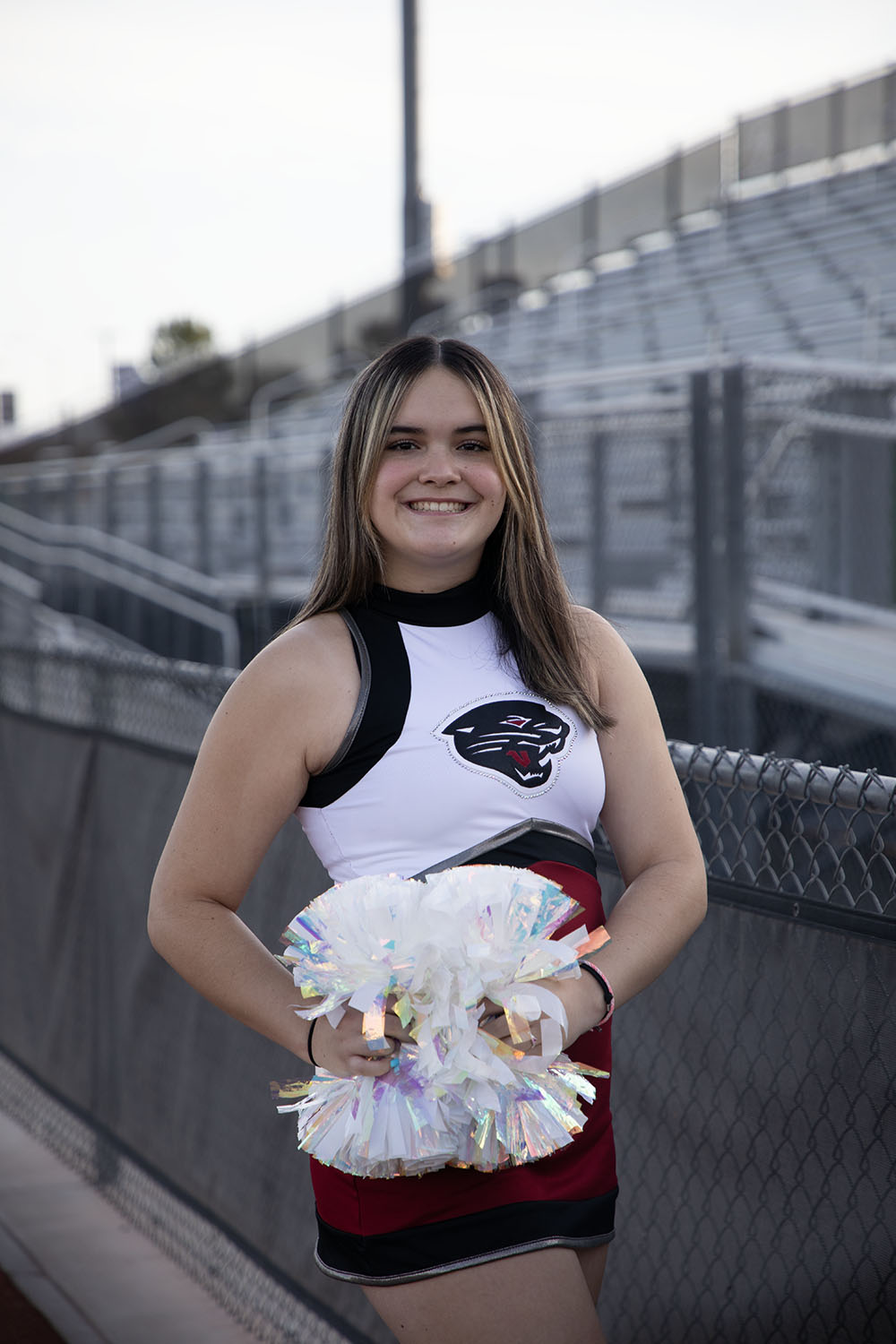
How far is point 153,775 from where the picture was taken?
12.9 feet

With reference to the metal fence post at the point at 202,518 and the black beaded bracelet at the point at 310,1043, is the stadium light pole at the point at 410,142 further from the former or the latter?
the black beaded bracelet at the point at 310,1043

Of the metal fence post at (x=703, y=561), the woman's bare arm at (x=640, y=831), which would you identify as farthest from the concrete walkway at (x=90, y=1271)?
the metal fence post at (x=703, y=561)

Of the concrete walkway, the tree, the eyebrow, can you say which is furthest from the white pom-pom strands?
the tree

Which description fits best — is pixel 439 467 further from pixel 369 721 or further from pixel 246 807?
pixel 246 807

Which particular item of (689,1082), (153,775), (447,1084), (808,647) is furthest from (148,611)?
(447,1084)

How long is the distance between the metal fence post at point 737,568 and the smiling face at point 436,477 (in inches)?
167

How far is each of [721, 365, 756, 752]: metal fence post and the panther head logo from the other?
424 centimetres

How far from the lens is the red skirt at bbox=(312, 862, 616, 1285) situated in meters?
1.83

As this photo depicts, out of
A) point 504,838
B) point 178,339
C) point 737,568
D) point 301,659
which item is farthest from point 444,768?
point 178,339

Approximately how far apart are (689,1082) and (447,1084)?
1.00 metres

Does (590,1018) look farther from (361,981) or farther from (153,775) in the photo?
(153,775)

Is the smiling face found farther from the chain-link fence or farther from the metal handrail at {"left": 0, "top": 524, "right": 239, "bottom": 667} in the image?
the metal handrail at {"left": 0, "top": 524, "right": 239, "bottom": 667}

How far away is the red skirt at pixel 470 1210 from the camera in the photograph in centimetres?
183

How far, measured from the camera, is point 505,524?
212cm
